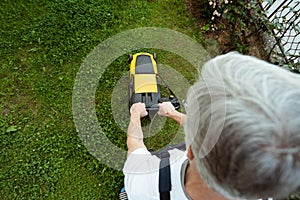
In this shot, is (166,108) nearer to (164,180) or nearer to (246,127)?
(164,180)

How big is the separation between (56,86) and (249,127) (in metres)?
1.94

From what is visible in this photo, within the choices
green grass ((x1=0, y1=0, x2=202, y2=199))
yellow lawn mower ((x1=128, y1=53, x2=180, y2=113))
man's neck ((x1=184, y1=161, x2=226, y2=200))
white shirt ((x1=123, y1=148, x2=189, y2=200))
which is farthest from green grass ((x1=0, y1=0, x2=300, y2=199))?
man's neck ((x1=184, y1=161, x2=226, y2=200))

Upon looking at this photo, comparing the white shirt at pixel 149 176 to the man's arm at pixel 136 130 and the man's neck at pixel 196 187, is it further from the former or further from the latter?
the man's arm at pixel 136 130

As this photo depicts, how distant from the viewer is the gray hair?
72 centimetres

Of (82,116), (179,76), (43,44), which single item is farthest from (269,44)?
(43,44)

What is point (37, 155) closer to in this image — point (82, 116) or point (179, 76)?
point (82, 116)

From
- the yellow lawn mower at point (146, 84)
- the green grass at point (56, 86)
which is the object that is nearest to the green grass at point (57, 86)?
the green grass at point (56, 86)

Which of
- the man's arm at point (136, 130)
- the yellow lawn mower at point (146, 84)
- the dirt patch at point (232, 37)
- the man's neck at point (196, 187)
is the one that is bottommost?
the man's neck at point (196, 187)

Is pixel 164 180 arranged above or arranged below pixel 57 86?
below

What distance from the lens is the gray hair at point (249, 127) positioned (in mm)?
718

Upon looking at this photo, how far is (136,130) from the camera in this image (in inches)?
72.0

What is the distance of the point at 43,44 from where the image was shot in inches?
101

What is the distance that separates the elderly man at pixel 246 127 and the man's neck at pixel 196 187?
0.16 metres

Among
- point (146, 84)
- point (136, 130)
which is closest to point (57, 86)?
point (146, 84)
